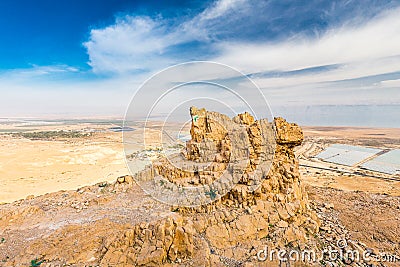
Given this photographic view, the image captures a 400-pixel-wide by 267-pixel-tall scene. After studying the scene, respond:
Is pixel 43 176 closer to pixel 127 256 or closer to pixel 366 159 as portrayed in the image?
pixel 127 256

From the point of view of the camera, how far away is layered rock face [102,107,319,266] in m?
9.68

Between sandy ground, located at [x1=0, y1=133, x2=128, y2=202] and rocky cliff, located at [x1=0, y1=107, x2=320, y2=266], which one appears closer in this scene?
rocky cliff, located at [x1=0, y1=107, x2=320, y2=266]

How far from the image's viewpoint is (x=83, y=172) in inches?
1423

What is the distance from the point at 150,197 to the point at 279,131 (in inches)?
387

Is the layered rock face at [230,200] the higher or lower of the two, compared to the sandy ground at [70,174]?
higher

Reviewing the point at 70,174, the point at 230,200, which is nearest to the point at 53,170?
the point at 70,174

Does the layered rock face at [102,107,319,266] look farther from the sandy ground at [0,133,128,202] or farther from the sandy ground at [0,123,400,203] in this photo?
the sandy ground at [0,133,128,202]

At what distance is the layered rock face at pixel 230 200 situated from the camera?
31.8ft

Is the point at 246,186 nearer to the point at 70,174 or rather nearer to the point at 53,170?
the point at 70,174

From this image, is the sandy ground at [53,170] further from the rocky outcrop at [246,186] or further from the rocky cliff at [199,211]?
the rocky outcrop at [246,186]

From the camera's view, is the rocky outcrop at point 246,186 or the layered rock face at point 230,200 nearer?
the layered rock face at point 230,200

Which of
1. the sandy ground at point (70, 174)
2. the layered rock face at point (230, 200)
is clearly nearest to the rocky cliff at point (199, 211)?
the layered rock face at point (230, 200)

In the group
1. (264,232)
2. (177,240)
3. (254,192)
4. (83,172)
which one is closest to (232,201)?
(254,192)

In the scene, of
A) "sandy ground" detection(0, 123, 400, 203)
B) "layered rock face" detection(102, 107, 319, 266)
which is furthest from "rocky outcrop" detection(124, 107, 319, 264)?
"sandy ground" detection(0, 123, 400, 203)
